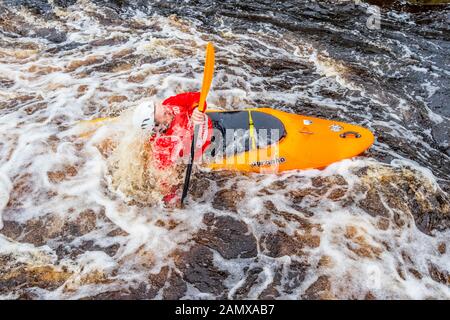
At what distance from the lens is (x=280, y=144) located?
486cm

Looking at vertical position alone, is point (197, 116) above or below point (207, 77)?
below

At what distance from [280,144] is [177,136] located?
1.19 m

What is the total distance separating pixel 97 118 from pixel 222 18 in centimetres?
437

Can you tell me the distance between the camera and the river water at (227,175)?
396 cm

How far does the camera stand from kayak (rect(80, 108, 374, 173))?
483 centimetres

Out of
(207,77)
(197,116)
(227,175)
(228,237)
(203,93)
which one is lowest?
(228,237)

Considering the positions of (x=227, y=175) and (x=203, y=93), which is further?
(x=227, y=175)

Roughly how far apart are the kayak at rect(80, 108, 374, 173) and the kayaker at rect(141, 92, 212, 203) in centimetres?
13

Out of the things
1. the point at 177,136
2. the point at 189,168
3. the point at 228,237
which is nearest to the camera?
the point at 228,237

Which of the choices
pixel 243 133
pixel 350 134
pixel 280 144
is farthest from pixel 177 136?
pixel 350 134

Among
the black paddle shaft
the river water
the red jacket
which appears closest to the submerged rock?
the river water

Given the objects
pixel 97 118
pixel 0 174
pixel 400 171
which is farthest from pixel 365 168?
pixel 0 174

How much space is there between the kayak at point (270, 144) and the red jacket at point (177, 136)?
0.20 m

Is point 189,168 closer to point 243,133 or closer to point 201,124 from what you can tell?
point 201,124
